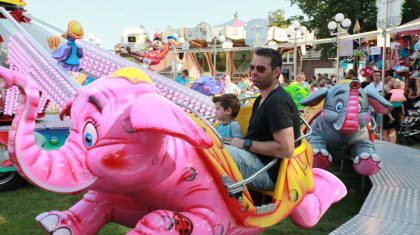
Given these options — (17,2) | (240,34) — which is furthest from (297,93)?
(240,34)

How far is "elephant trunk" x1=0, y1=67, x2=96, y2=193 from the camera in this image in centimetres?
182

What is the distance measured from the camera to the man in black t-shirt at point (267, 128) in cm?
244

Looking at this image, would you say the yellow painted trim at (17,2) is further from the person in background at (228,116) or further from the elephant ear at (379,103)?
the elephant ear at (379,103)

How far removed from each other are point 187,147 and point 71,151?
22.8 inches

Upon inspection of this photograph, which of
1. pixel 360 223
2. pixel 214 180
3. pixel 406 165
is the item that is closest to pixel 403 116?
pixel 406 165

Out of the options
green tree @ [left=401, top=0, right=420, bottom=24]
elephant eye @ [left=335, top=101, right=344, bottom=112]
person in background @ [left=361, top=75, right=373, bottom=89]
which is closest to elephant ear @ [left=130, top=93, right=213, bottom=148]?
elephant eye @ [left=335, top=101, right=344, bottom=112]

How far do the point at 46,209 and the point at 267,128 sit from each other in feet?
9.60

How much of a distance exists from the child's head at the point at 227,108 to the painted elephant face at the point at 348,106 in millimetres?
→ 2213

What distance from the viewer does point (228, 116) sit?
123 inches

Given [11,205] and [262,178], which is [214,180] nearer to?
[262,178]

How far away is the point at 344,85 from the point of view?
5148 millimetres

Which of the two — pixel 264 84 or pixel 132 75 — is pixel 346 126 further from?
pixel 132 75

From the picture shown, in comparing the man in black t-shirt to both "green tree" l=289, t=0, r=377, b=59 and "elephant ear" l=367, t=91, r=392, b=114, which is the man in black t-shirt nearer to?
"elephant ear" l=367, t=91, r=392, b=114

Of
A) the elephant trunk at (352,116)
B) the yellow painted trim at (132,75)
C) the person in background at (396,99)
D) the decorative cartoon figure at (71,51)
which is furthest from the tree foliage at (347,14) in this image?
the yellow painted trim at (132,75)
